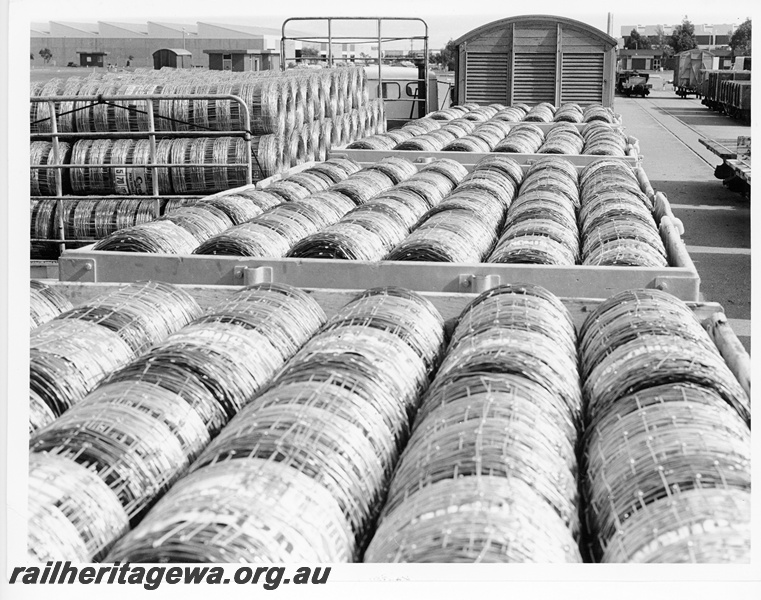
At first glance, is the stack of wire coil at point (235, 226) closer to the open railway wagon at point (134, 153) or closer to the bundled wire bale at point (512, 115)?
the open railway wagon at point (134, 153)

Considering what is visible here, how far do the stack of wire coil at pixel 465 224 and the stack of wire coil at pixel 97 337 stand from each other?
184 centimetres

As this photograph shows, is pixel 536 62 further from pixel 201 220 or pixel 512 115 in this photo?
pixel 201 220

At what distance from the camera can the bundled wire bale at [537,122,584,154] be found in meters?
12.7

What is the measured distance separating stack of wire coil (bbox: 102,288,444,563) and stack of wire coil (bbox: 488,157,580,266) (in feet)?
7.42

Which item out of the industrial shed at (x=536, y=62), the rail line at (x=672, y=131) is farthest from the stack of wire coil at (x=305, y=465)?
the rail line at (x=672, y=131)

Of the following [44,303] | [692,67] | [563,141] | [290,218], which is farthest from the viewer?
[692,67]

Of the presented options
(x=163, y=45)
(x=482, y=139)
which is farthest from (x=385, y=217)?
(x=163, y=45)

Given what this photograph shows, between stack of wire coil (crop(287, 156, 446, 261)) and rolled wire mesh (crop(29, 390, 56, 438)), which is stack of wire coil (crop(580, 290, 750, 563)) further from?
stack of wire coil (crop(287, 156, 446, 261))

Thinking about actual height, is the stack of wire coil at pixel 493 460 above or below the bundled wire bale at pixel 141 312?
below

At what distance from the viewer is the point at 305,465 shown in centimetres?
321

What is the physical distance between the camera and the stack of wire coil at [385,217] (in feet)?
21.4

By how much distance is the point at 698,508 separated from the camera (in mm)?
2912

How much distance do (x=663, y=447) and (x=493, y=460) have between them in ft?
2.01

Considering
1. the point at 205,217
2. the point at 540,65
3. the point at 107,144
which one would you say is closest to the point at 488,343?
the point at 205,217
